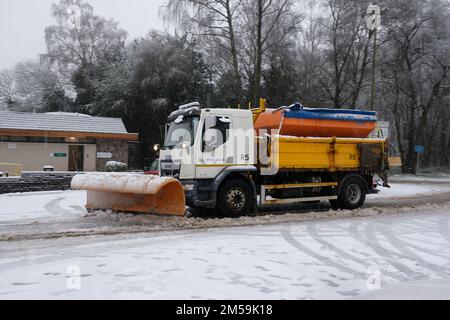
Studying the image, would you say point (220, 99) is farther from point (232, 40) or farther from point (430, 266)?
point (430, 266)

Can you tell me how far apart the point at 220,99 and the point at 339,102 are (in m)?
9.65

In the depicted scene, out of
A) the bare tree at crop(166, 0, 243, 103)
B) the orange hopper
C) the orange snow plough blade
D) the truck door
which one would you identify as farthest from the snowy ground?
the bare tree at crop(166, 0, 243, 103)

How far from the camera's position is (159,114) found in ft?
110

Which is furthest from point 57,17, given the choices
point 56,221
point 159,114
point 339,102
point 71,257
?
point 71,257

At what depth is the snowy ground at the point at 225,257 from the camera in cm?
529

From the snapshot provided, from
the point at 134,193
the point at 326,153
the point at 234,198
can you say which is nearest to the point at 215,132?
the point at 234,198

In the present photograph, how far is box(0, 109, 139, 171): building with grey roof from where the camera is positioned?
84.2 feet

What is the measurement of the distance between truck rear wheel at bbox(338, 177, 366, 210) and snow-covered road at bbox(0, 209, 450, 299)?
3.66 metres

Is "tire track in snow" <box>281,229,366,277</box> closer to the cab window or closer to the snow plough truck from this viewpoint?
the snow plough truck

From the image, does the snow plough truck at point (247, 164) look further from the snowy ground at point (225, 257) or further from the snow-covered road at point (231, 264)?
the snow-covered road at point (231, 264)

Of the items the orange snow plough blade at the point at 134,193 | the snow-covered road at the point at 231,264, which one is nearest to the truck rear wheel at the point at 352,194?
the snow-covered road at the point at 231,264

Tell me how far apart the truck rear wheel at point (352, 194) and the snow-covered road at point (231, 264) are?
12.0ft

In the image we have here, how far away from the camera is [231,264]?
21.3ft

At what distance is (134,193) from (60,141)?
17.9 metres
